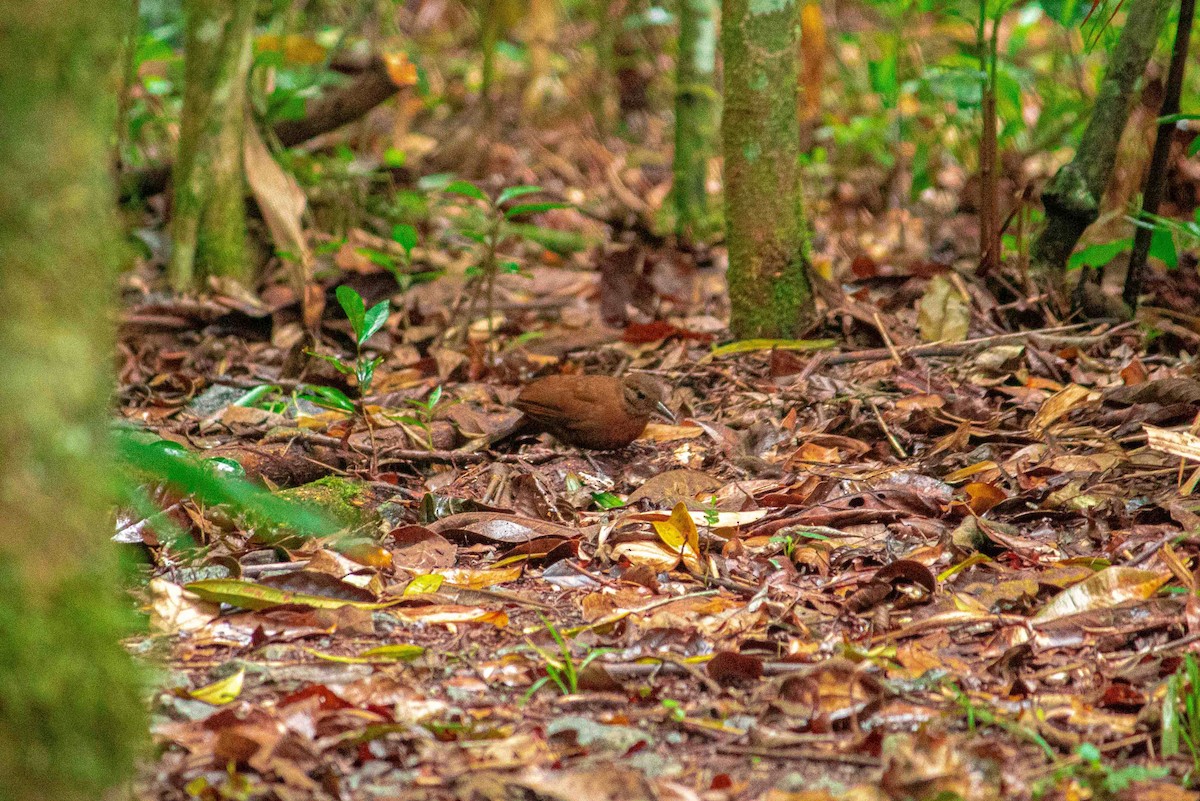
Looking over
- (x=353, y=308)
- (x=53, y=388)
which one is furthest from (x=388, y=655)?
(x=353, y=308)

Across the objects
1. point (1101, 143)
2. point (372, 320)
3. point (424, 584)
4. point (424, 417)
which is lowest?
point (424, 584)

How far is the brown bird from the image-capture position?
349 centimetres

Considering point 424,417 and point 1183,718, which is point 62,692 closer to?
point 1183,718

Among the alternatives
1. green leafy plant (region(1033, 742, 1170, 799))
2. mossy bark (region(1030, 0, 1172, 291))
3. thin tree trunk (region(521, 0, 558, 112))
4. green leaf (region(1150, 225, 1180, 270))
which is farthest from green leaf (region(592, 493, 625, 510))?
thin tree trunk (region(521, 0, 558, 112))

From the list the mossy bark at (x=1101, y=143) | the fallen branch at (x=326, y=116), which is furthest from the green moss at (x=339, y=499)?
the fallen branch at (x=326, y=116)

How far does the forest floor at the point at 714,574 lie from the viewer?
186 centimetres

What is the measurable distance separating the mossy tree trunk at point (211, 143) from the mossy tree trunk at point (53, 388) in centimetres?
373

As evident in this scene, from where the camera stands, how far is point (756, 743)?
1915mm

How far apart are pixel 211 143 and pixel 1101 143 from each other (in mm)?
3403

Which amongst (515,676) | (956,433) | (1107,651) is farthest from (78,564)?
(956,433)

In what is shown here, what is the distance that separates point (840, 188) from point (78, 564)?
669 cm

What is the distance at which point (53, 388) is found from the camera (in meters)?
1.34

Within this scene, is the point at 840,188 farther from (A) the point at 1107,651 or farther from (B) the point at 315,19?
(A) the point at 1107,651

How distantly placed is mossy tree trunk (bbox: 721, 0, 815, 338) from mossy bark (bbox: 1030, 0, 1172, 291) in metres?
0.89
